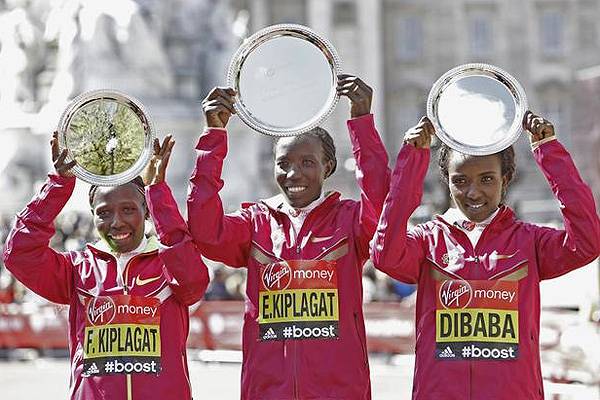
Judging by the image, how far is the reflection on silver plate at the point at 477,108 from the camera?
5.64 meters

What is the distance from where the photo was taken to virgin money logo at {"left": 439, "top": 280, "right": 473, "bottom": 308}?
559 centimetres

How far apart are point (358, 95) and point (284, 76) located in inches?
13.2

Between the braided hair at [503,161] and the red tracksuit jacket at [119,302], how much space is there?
958mm

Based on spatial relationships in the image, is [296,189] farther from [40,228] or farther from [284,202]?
[40,228]

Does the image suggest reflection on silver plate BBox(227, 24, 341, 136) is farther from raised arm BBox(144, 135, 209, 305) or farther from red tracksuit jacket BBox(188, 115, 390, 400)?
raised arm BBox(144, 135, 209, 305)

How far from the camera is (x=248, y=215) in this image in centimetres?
595

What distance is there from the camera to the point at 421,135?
5.60 m

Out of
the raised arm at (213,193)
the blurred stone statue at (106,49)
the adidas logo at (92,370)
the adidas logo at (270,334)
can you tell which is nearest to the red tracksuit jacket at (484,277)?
the adidas logo at (270,334)

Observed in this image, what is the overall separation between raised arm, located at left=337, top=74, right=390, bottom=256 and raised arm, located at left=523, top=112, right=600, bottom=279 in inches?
21.9

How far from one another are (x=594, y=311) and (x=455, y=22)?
42.9 meters

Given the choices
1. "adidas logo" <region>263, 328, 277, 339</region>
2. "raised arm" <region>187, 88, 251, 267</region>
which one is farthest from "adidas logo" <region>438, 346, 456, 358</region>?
"raised arm" <region>187, 88, 251, 267</region>

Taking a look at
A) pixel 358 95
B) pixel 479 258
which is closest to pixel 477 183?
pixel 479 258

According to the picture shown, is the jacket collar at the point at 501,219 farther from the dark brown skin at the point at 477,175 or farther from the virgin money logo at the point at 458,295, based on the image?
the virgin money logo at the point at 458,295

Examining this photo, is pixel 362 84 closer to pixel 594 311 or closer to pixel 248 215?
pixel 248 215
